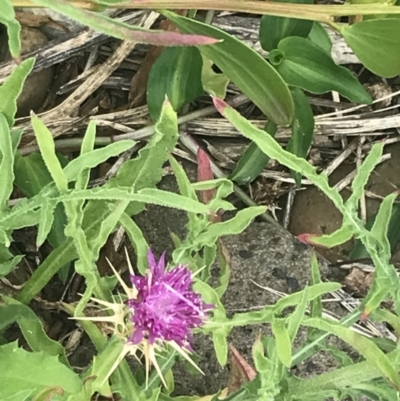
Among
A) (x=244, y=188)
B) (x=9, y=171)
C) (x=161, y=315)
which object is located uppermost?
(x=9, y=171)

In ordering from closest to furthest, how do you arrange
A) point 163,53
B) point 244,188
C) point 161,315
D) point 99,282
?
point 161,315, point 99,282, point 163,53, point 244,188

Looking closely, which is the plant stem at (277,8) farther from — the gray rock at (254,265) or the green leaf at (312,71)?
the gray rock at (254,265)

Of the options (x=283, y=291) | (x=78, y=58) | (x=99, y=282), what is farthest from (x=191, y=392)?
(x=78, y=58)

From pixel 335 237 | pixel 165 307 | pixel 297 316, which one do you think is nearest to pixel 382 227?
pixel 335 237

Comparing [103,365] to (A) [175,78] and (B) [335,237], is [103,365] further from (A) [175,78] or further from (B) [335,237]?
(A) [175,78]

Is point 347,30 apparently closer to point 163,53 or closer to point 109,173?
point 163,53

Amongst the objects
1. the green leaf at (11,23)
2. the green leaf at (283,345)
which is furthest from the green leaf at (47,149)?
the green leaf at (283,345)

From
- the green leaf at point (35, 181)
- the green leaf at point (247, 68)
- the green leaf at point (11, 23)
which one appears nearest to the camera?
the green leaf at point (11, 23)
